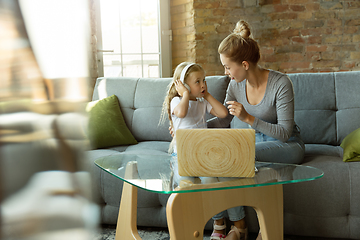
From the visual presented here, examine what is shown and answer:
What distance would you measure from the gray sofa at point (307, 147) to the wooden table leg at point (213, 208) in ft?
1.07

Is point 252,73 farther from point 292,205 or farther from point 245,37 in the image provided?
point 292,205

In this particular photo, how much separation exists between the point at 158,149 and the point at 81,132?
168 centimetres

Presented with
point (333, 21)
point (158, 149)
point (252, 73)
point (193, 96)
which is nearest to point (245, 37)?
point (252, 73)

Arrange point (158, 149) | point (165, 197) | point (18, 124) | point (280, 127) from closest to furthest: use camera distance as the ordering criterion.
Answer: point (18, 124) → point (280, 127) → point (165, 197) → point (158, 149)

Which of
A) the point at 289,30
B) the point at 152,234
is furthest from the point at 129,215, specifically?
the point at 289,30

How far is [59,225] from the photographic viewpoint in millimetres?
133

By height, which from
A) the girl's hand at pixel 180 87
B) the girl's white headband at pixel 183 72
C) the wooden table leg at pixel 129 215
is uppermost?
the girl's white headband at pixel 183 72

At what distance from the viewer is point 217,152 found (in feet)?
2.56

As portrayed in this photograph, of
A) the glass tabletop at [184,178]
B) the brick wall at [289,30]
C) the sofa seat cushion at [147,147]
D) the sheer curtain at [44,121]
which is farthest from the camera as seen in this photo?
the brick wall at [289,30]

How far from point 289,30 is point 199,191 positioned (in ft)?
9.23

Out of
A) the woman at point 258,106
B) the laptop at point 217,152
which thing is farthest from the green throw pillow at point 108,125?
the laptop at point 217,152

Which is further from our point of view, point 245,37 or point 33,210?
point 245,37

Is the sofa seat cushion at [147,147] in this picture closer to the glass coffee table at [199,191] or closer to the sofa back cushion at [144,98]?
the sofa back cushion at [144,98]

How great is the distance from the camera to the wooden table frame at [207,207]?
914 millimetres
